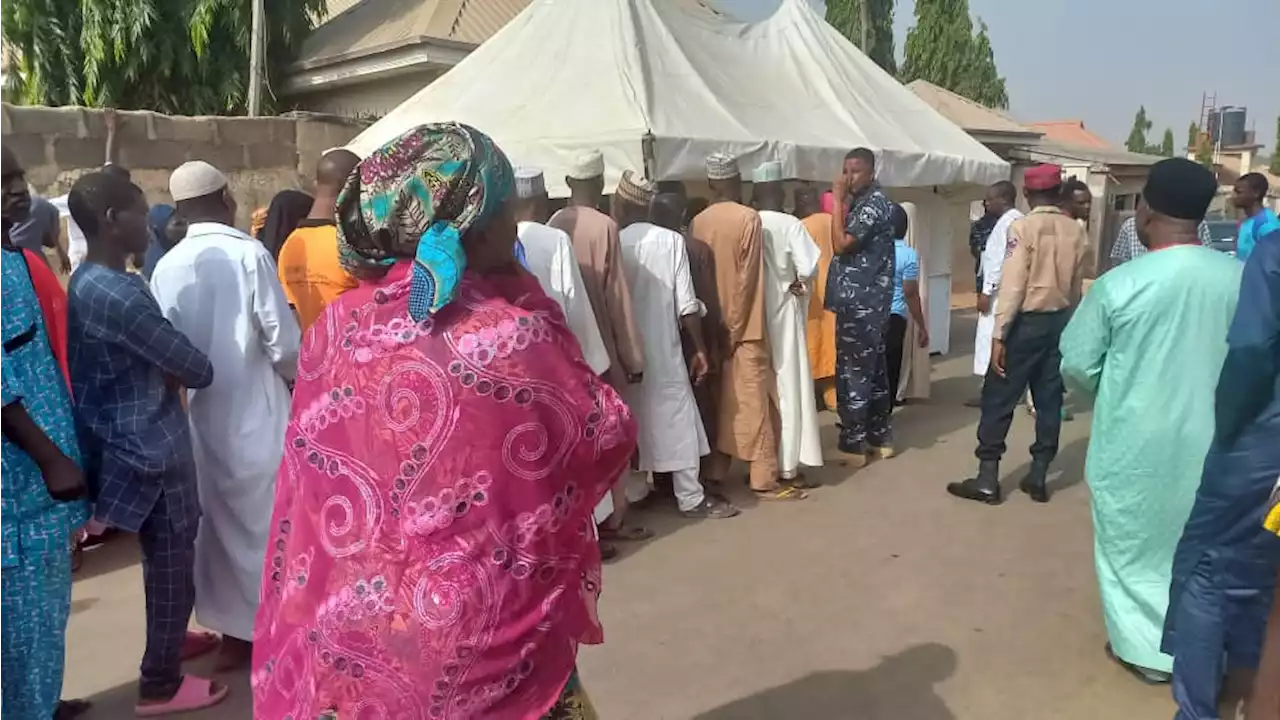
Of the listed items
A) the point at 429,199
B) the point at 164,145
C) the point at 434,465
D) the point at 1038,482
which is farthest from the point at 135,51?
the point at 434,465

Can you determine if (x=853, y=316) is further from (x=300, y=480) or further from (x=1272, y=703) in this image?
(x=300, y=480)

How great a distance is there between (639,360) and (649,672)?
180cm

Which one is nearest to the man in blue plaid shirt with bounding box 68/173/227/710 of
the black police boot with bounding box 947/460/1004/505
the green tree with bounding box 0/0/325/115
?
the black police boot with bounding box 947/460/1004/505

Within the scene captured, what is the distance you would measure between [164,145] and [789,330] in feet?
16.8

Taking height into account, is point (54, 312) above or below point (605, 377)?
above

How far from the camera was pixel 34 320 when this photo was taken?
108 inches

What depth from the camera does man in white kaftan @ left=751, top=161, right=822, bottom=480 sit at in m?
5.73

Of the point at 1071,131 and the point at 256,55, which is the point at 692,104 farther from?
the point at 1071,131

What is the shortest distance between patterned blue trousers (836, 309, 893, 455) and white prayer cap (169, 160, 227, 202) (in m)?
3.94

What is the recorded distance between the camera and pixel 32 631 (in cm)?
274

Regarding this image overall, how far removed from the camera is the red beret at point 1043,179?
5547mm

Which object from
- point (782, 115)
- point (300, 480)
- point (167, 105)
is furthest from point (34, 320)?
point (167, 105)

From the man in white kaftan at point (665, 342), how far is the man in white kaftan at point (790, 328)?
1.86 feet

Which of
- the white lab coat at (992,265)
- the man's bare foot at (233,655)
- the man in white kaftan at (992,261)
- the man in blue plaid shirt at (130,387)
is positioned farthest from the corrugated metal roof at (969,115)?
the man in blue plaid shirt at (130,387)
